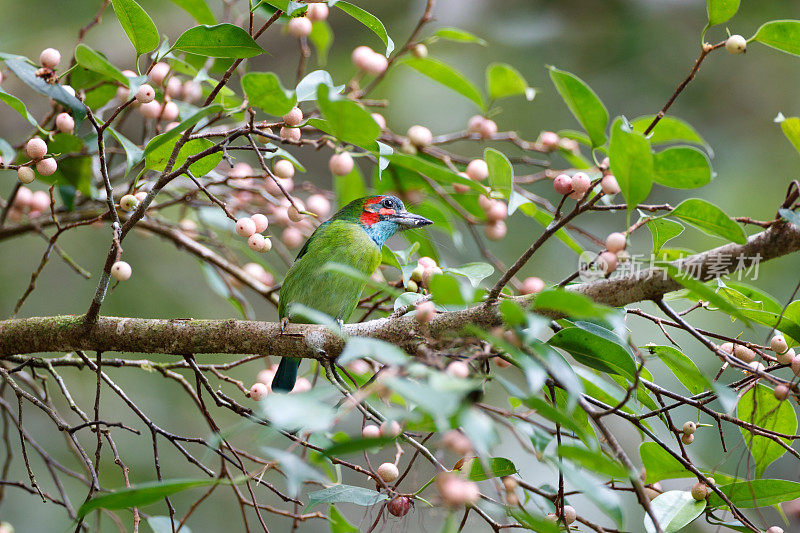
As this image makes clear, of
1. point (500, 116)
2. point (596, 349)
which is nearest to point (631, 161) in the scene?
point (596, 349)

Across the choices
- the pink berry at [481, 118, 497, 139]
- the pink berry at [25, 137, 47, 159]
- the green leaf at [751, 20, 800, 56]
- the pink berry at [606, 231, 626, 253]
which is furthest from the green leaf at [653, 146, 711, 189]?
the pink berry at [25, 137, 47, 159]

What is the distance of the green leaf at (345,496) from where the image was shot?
1.69 meters

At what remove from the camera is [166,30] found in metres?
4.00

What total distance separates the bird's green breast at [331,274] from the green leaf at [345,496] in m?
1.05

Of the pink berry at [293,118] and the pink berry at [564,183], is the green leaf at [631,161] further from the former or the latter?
the pink berry at [293,118]

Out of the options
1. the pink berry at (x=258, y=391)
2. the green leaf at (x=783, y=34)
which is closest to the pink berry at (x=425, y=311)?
the pink berry at (x=258, y=391)

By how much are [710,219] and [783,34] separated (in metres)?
0.59

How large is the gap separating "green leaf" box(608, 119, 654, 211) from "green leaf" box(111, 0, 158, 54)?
1.16 metres

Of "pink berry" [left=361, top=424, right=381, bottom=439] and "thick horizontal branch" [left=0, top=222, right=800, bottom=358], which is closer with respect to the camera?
"thick horizontal branch" [left=0, top=222, right=800, bottom=358]

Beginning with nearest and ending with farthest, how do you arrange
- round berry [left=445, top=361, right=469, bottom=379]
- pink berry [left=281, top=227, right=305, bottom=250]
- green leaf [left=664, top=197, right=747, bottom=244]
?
1. round berry [left=445, top=361, right=469, bottom=379]
2. green leaf [left=664, top=197, right=747, bottom=244]
3. pink berry [left=281, top=227, right=305, bottom=250]

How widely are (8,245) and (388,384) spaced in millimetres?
4527

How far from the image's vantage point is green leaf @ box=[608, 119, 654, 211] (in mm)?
1442

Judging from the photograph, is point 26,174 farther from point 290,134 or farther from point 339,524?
point 339,524

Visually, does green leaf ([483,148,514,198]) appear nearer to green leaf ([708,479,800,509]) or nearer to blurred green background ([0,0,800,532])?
green leaf ([708,479,800,509])
